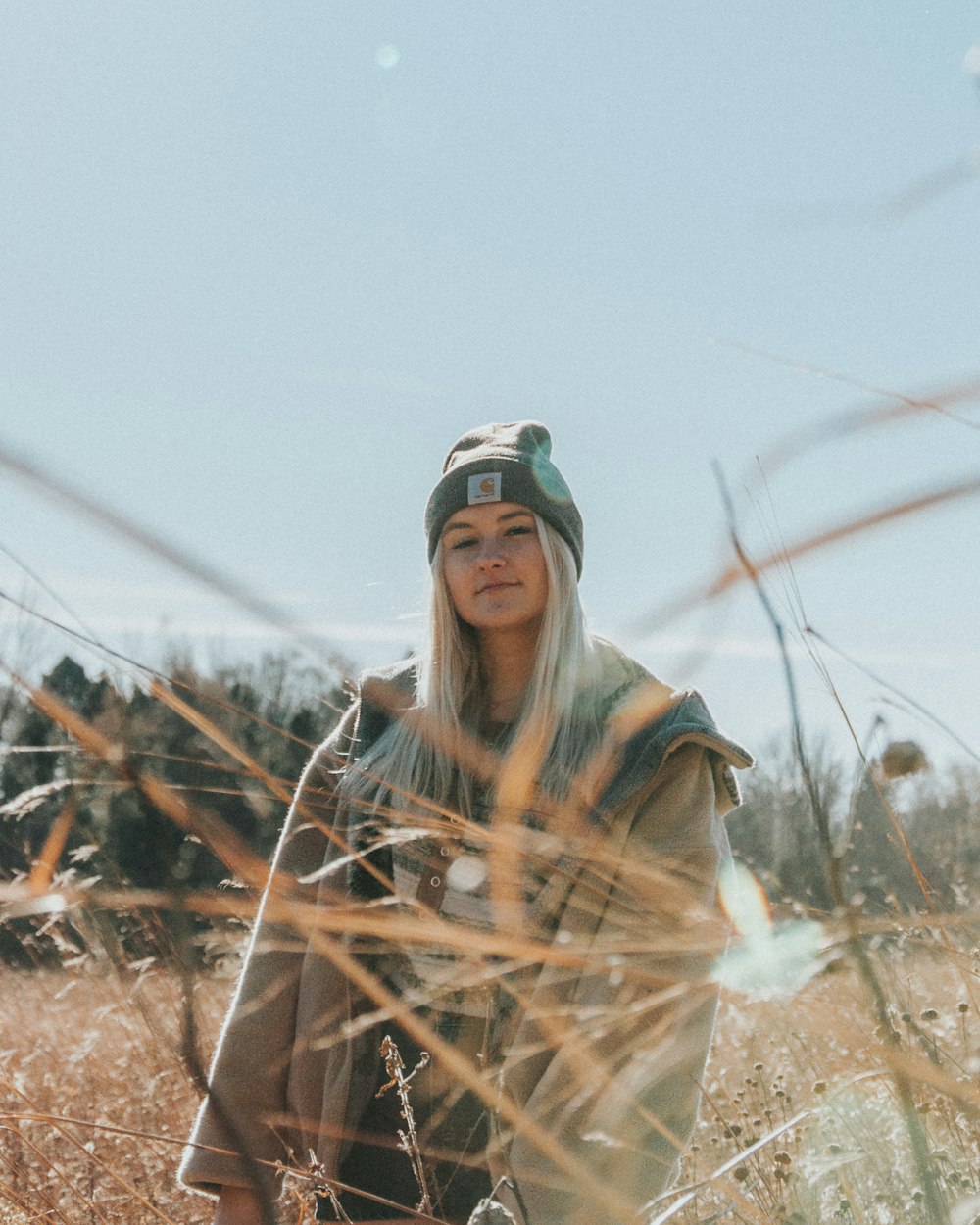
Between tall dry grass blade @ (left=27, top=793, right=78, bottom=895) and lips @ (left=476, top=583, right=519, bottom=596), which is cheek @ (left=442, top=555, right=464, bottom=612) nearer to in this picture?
lips @ (left=476, top=583, right=519, bottom=596)

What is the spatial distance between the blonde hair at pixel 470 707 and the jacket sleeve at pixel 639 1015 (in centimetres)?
28

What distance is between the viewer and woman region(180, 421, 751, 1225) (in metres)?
1.55

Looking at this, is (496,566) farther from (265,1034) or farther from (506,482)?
(265,1034)

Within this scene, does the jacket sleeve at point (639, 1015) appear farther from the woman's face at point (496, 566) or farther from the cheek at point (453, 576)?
the cheek at point (453, 576)

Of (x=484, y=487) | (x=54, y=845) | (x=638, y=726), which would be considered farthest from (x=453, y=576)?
(x=54, y=845)

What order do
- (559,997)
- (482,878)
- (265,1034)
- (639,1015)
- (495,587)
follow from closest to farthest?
(639,1015)
(559,997)
(482,878)
(265,1034)
(495,587)

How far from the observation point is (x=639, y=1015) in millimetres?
1208

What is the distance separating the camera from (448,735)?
236 cm

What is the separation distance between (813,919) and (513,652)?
5.62 ft

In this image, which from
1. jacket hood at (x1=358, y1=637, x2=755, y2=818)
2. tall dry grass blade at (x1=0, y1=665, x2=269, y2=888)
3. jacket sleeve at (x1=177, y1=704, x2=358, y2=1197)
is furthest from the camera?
jacket sleeve at (x1=177, y1=704, x2=358, y2=1197)

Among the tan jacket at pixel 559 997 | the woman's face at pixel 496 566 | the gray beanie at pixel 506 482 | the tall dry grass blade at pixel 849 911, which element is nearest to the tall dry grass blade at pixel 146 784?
the tall dry grass blade at pixel 849 911

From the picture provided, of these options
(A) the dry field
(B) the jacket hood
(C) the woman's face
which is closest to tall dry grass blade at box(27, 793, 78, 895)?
(A) the dry field

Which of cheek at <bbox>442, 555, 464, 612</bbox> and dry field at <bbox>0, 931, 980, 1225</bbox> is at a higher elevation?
cheek at <bbox>442, 555, 464, 612</bbox>

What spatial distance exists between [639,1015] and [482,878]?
860 mm
